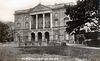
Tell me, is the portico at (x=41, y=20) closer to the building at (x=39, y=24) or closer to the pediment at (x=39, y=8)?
the building at (x=39, y=24)

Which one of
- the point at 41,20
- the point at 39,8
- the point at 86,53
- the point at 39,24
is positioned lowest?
the point at 39,24

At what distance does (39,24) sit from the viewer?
168ft

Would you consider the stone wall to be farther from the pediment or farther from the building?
the pediment

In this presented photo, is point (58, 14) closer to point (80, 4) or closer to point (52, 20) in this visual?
point (52, 20)

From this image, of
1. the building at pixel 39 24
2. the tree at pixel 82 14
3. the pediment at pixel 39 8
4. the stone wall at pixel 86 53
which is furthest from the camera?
the pediment at pixel 39 8

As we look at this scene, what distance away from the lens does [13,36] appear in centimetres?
5147

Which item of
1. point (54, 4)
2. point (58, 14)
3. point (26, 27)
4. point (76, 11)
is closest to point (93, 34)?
point (76, 11)

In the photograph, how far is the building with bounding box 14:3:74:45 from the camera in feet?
151

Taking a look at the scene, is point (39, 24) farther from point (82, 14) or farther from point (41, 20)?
point (82, 14)

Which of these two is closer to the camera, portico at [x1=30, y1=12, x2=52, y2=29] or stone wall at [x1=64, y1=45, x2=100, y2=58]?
stone wall at [x1=64, y1=45, x2=100, y2=58]

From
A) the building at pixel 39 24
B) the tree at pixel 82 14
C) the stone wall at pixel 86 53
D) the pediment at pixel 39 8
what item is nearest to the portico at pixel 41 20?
the building at pixel 39 24

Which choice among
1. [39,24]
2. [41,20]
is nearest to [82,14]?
[39,24]

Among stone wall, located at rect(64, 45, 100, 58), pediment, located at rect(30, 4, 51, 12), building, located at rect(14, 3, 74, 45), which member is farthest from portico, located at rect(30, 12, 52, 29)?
stone wall, located at rect(64, 45, 100, 58)

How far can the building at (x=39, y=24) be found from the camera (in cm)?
4609
